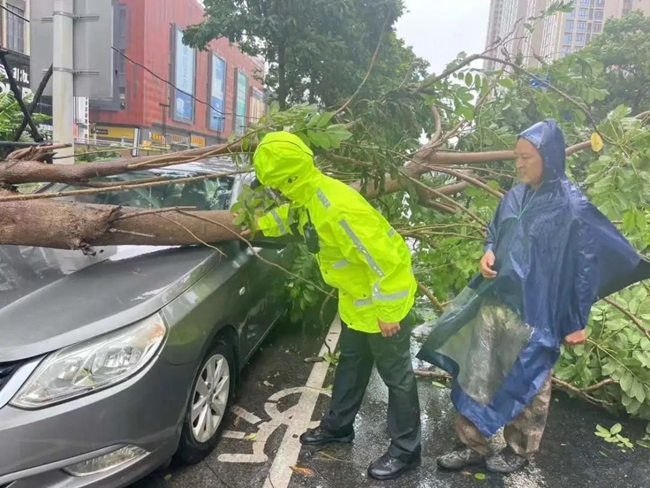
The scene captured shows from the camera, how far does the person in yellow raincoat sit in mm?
2553

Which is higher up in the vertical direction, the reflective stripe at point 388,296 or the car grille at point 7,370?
the reflective stripe at point 388,296

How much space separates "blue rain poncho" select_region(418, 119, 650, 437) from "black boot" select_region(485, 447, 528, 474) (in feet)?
0.87

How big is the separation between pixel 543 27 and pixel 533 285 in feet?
19.0

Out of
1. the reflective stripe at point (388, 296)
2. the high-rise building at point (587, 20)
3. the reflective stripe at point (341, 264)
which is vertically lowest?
the reflective stripe at point (388, 296)

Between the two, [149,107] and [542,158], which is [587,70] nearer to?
[542,158]

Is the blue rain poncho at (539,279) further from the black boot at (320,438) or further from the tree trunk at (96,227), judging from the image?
the tree trunk at (96,227)

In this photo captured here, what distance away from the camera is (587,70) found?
3865 millimetres

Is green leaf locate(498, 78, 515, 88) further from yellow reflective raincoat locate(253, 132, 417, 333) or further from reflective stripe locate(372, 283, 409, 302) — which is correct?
reflective stripe locate(372, 283, 409, 302)

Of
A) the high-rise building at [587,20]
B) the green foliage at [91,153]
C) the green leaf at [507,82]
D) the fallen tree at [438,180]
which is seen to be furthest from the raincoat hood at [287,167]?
the high-rise building at [587,20]

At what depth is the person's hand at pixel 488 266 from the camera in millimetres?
2771

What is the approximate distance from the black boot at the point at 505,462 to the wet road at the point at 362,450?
0.04 m

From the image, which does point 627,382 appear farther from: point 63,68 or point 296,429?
point 63,68

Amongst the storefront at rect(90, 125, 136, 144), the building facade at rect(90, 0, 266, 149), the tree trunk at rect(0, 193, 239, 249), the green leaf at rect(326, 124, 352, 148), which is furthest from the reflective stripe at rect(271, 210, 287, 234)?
the storefront at rect(90, 125, 136, 144)

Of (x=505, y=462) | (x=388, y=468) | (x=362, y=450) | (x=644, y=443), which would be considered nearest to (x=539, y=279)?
(x=505, y=462)
